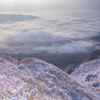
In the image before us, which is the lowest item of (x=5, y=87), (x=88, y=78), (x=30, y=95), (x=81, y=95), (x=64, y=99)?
(x=88, y=78)

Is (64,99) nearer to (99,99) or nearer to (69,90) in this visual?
(69,90)

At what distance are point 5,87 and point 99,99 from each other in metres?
16.5

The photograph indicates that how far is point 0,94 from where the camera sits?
7852 mm

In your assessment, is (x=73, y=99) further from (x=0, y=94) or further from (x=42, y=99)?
(x=0, y=94)

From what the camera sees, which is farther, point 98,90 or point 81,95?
point 98,90

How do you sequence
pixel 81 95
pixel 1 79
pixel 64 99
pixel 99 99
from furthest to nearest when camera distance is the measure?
pixel 99 99 → pixel 81 95 → pixel 64 99 → pixel 1 79

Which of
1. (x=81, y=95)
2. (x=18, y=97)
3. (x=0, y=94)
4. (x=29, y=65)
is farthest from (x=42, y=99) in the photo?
(x=29, y=65)

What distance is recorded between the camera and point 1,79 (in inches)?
408

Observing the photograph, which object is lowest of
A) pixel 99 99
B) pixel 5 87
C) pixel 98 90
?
pixel 98 90

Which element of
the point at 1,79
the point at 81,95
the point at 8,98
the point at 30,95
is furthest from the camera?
the point at 81,95

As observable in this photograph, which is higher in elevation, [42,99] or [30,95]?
[30,95]

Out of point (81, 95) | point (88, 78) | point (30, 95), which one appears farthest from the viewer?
point (88, 78)

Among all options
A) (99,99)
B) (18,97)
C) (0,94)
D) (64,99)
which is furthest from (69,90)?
(0,94)

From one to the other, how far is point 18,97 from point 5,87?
76.6 inches
